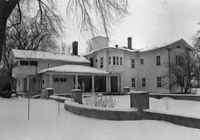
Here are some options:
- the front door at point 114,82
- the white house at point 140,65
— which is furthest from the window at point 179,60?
the front door at point 114,82

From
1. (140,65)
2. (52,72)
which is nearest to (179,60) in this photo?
(140,65)

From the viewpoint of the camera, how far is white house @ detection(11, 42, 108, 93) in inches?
886

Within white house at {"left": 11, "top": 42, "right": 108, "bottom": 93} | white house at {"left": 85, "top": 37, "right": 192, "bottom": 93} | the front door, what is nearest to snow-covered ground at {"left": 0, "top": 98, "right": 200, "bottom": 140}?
white house at {"left": 11, "top": 42, "right": 108, "bottom": 93}

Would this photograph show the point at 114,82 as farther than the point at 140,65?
Yes

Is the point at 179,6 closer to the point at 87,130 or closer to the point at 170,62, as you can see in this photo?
the point at 170,62

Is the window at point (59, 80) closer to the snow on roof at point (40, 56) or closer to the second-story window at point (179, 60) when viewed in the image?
the snow on roof at point (40, 56)

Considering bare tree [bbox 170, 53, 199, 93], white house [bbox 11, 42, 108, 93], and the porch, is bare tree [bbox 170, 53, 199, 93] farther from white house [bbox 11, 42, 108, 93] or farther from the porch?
white house [bbox 11, 42, 108, 93]

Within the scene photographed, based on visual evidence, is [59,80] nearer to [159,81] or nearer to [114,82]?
[114,82]

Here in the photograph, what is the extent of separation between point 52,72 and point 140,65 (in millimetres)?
12543

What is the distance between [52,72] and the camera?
21.2 meters

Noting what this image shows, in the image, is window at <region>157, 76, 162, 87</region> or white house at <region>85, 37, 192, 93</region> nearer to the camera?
white house at <region>85, 37, 192, 93</region>

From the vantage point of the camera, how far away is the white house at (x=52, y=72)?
73.8 feet

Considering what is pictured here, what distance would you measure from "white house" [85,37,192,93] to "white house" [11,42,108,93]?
5.57ft

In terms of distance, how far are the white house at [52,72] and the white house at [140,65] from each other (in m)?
1.70
